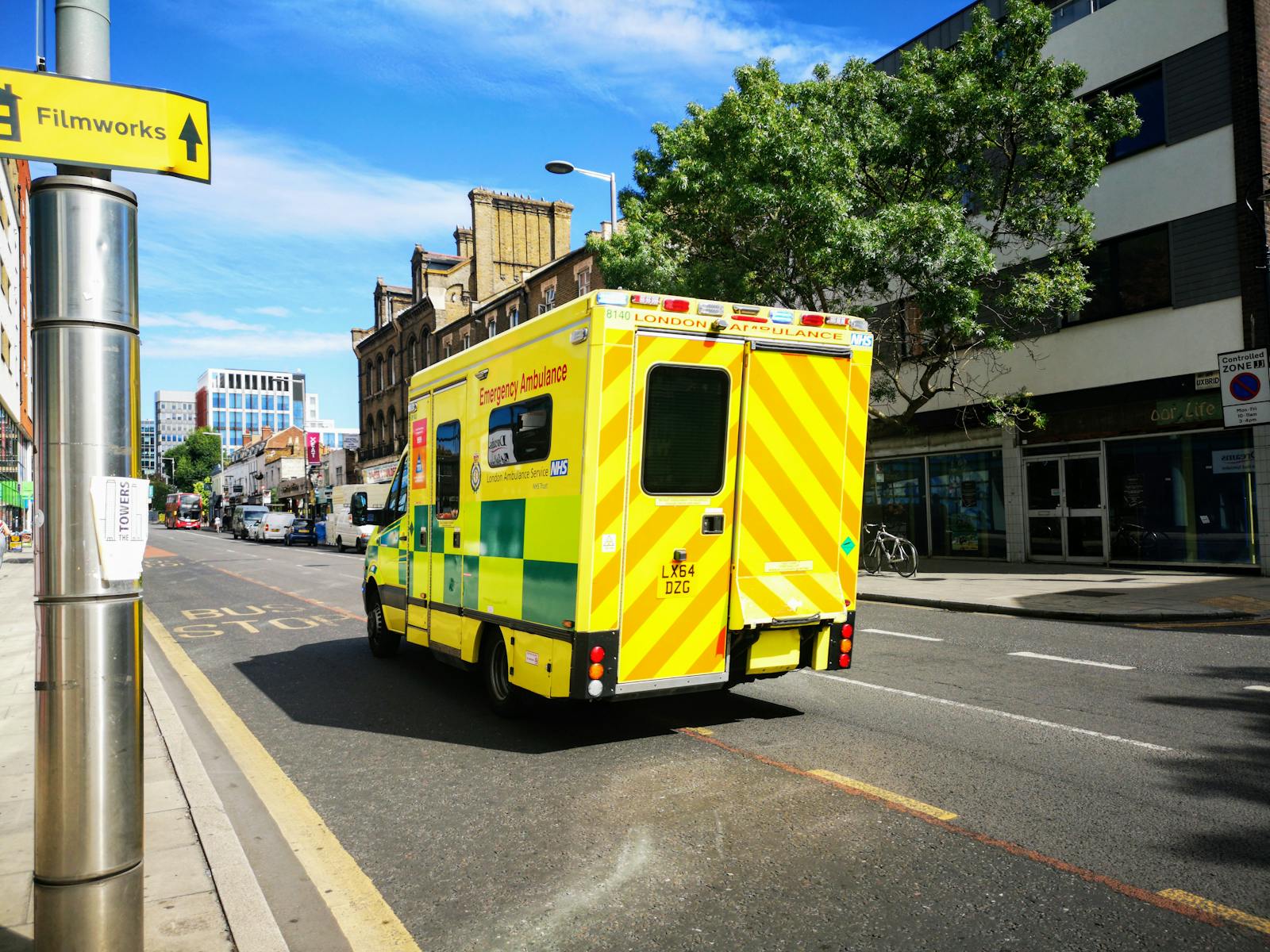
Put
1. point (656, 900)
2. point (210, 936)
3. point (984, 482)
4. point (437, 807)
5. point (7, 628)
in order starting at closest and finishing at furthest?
1. point (210, 936)
2. point (656, 900)
3. point (437, 807)
4. point (7, 628)
5. point (984, 482)

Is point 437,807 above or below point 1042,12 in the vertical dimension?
below

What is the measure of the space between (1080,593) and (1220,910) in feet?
36.8

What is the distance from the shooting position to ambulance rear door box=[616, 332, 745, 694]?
5.96 m

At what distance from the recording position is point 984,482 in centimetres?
2044

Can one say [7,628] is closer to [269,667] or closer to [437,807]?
[269,667]

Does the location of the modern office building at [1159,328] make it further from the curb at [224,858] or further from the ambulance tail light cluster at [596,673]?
the curb at [224,858]

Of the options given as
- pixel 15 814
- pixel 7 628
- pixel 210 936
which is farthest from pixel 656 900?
pixel 7 628

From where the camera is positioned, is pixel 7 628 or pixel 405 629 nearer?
pixel 405 629

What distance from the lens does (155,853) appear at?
4328 mm

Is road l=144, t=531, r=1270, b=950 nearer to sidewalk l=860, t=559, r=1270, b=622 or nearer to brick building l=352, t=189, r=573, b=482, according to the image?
sidewalk l=860, t=559, r=1270, b=622

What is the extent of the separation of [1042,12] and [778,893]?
16795mm

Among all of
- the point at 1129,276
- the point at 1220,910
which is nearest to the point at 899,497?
the point at 1129,276

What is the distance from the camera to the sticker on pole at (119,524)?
2934 mm

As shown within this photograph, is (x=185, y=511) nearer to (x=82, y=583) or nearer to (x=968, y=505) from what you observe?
(x=968, y=505)
